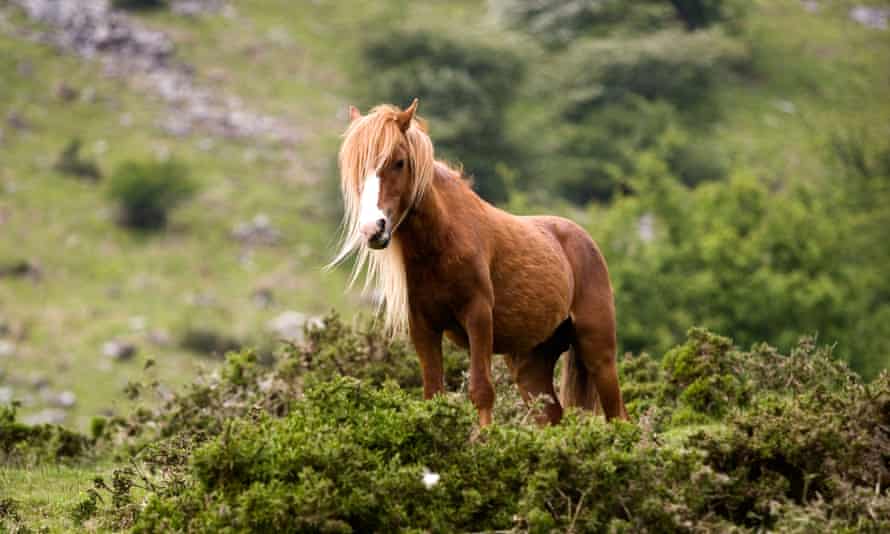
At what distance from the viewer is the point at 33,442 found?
10109mm

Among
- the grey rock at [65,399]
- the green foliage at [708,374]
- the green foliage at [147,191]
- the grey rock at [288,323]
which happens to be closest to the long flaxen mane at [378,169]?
the green foliage at [708,374]

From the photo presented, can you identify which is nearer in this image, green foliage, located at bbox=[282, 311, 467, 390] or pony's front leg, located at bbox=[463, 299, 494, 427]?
pony's front leg, located at bbox=[463, 299, 494, 427]

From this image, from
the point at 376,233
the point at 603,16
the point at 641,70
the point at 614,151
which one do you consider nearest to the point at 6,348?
the point at 376,233

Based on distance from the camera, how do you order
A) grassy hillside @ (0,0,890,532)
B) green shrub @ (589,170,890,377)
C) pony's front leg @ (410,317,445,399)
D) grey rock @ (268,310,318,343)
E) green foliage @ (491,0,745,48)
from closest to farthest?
pony's front leg @ (410,317,445,399)
grassy hillside @ (0,0,890,532)
green shrub @ (589,170,890,377)
grey rock @ (268,310,318,343)
green foliage @ (491,0,745,48)

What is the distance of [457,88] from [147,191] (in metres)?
13.7

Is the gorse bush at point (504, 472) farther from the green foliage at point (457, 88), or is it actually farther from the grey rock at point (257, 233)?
the green foliage at point (457, 88)

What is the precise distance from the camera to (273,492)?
212 inches

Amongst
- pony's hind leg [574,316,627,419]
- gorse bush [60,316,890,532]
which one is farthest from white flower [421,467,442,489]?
pony's hind leg [574,316,627,419]

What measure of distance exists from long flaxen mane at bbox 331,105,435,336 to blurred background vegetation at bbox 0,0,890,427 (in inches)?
677

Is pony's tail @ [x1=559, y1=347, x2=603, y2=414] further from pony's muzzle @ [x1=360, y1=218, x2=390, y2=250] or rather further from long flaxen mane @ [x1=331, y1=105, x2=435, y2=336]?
pony's muzzle @ [x1=360, y1=218, x2=390, y2=250]

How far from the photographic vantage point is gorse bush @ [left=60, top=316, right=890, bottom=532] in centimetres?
546

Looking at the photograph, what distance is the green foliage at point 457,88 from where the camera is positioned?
1655 inches

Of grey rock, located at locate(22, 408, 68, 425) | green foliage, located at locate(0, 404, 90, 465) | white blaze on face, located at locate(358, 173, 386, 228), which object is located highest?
white blaze on face, located at locate(358, 173, 386, 228)

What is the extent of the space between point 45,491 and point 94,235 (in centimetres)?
2954
